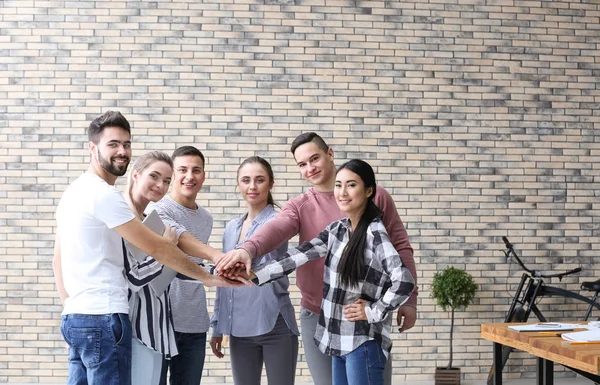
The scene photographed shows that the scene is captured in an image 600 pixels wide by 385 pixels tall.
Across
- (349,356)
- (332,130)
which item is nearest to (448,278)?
(332,130)

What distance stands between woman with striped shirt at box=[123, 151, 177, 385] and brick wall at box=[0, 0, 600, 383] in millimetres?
3349

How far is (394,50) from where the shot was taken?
6195 mm

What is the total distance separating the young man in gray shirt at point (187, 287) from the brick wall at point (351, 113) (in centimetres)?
294

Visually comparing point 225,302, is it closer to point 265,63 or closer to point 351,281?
point 351,281

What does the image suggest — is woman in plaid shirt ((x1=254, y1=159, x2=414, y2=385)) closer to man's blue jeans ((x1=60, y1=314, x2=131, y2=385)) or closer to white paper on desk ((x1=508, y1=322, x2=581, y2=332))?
man's blue jeans ((x1=60, y1=314, x2=131, y2=385))

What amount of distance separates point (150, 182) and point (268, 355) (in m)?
→ 0.99

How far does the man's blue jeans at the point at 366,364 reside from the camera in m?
2.50

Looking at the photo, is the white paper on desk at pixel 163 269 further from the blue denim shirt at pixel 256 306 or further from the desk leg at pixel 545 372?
the desk leg at pixel 545 372

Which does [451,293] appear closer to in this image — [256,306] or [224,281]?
[256,306]

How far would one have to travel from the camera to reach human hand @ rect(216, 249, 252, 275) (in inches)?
113

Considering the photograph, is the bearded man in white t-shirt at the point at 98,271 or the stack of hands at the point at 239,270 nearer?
the bearded man in white t-shirt at the point at 98,271

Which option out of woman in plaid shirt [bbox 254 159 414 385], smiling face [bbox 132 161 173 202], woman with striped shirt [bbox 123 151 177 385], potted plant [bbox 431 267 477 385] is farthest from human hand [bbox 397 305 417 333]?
potted plant [bbox 431 267 477 385]

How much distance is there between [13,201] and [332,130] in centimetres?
299

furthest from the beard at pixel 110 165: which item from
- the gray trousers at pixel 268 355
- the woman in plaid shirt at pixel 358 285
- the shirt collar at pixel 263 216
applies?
the gray trousers at pixel 268 355
